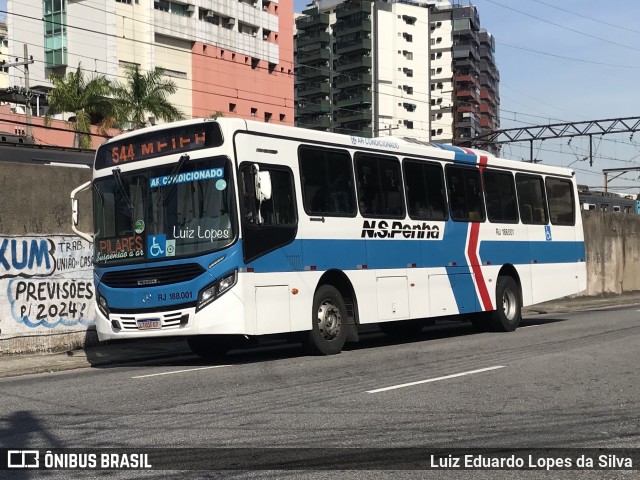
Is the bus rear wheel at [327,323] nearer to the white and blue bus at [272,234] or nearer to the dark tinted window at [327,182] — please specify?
the white and blue bus at [272,234]

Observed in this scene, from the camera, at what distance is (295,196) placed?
14.2m

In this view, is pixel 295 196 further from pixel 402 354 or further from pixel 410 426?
pixel 410 426

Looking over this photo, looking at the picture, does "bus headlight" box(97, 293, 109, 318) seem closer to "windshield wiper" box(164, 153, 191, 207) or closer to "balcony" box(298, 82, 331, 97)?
Result: "windshield wiper" box(164, 153, 191, 207)

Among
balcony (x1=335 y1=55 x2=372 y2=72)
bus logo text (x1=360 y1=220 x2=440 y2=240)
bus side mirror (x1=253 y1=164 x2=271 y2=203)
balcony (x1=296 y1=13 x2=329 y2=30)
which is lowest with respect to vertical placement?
bus logo text (x1=360 y1=220 x2=440 y2=240)

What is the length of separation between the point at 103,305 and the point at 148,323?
1.06m

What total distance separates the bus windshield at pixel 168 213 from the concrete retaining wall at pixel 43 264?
2690 millimetres

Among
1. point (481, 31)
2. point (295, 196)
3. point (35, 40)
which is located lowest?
point (295, 196)

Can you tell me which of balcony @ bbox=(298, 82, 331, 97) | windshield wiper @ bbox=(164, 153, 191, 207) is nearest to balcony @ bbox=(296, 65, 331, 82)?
balcony @ bbox=(298, 82, 331, 97)

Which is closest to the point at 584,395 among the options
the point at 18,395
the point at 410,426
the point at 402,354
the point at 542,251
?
the point at 410,426

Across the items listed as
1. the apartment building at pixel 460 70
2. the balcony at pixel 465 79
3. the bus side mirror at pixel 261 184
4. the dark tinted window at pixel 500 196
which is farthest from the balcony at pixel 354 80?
the bus side mirror at pixel 261 184

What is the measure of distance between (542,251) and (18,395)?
42.2ft

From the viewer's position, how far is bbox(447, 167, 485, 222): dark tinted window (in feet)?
59.0

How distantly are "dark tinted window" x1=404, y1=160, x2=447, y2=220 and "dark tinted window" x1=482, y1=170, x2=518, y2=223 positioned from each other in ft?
5.83

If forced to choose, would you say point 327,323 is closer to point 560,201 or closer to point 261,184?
point 261,184
